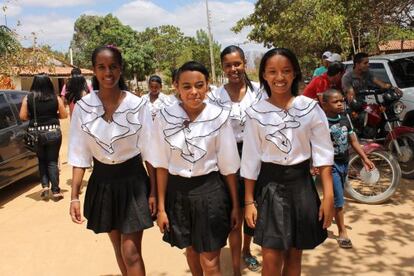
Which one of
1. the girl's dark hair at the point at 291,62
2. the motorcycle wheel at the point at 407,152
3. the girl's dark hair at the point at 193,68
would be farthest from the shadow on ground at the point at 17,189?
the motorcycle wheel at the point at 407,152

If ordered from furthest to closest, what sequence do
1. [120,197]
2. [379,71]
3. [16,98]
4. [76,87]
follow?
[379,71] → [16,98] → [76,87] → [120,197]

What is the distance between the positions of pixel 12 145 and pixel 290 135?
4.97m

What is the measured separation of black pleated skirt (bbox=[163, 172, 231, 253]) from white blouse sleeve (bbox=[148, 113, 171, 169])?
0.10m

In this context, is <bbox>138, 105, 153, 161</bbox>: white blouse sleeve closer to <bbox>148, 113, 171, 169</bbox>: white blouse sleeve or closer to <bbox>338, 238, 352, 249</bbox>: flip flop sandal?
<bbox>148, 113, 171, 169</bbox>: white blouse sleeve

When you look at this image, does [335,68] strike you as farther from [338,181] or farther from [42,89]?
[42,89]

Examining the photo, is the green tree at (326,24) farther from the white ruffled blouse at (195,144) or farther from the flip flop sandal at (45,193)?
the white ruffled blouse at (195,144)

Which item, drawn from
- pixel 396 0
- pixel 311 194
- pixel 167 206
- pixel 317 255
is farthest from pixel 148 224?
pixel 396 0

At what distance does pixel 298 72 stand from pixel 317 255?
6.47 ft

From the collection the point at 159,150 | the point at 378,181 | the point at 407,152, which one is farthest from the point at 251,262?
the point at 407,152

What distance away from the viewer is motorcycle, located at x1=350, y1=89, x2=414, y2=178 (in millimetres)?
5809

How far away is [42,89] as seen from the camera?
224 inches

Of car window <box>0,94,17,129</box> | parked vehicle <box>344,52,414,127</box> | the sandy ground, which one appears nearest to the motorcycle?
parked vehicle <box>344,52,414,127</box>

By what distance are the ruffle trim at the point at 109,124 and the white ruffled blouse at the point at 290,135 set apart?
0.73 metres

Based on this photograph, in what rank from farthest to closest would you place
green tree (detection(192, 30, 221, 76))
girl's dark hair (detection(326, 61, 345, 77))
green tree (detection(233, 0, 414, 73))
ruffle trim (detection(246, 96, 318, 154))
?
green tree (detection(192, 30, 221, 76)), green tree (detection(233, 0, 414, 73)), girl's dark hair (detection(326, 61, 345, 77)), ruffle trim (detection(246, 96, 318, 154))
